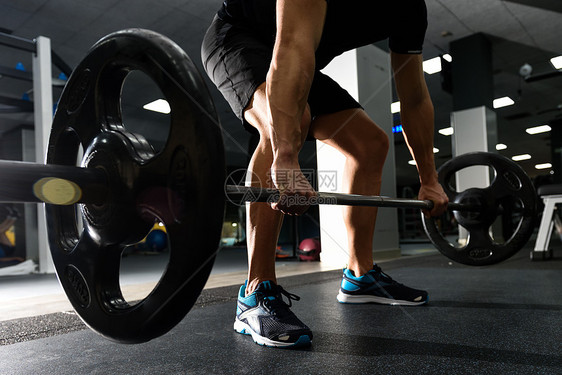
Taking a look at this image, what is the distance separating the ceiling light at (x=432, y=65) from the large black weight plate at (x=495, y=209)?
474 cm

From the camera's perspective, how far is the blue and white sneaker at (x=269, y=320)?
0.90 metres

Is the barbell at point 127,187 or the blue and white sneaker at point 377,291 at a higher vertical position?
the barbell at point 127,187

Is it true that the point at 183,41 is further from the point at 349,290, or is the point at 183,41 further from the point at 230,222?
the point at 230,222

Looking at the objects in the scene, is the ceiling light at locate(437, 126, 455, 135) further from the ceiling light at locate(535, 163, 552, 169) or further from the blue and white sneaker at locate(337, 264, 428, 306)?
the blue and white sneaker at locate(337, 264, 428, 306)

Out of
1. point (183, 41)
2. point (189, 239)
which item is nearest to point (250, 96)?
point (189, 239)

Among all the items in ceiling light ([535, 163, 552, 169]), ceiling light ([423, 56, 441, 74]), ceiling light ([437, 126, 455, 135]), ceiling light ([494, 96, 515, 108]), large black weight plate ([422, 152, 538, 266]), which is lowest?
large black weight plate ([422, 152, 538, 266])

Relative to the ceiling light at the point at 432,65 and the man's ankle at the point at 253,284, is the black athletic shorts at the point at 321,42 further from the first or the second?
the ceiling light at the point at 432,65

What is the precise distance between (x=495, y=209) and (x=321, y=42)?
0.85 metres

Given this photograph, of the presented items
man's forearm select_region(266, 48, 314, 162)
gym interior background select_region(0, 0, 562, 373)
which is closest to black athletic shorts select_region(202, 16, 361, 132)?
man's forearm select_region(266, 48, 314, 162)

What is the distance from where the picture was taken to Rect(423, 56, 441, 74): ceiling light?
5758 mm

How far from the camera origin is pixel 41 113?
3.20 metres

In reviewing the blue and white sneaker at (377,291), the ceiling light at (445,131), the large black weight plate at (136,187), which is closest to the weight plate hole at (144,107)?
the blue and white sneaker at (377,291)

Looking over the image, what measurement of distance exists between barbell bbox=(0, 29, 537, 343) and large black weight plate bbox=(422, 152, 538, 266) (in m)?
0.87

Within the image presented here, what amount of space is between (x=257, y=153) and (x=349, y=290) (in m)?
0.56
